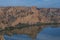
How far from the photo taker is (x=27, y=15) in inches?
134

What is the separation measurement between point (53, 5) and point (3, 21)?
107cm

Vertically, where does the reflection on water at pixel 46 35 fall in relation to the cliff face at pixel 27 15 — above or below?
below

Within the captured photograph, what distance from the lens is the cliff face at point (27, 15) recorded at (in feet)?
11.1

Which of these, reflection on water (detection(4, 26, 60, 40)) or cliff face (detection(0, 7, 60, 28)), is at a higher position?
cliff face (detection(0, 7, 60, 28))

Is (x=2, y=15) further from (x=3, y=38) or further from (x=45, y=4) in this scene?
(x=45, y=4)

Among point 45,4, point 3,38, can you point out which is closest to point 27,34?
point 3,38

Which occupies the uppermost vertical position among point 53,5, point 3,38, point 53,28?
point 53,5

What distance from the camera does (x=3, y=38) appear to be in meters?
3.37

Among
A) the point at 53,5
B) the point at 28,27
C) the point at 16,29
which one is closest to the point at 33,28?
the point at 28,27

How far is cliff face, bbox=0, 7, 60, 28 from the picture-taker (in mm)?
3391

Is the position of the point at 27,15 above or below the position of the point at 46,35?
above

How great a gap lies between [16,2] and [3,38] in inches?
A: 30.6

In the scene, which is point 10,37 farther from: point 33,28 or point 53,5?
point 53,5

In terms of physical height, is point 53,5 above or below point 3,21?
above
